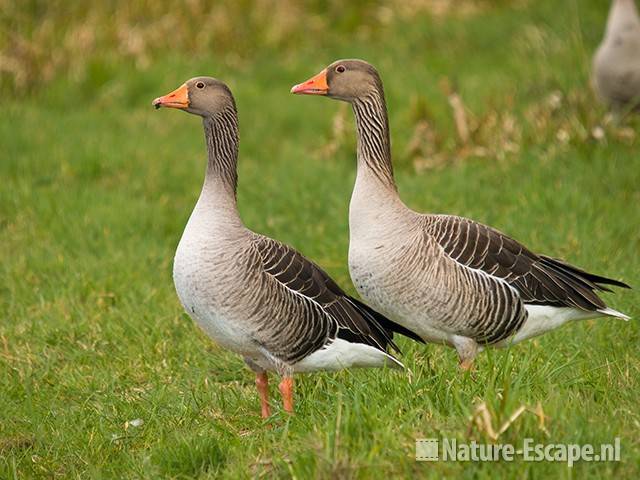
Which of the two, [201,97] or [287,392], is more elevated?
[201,97]

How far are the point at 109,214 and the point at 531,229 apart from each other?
3.73 meters

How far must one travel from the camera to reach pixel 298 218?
30.8 feet

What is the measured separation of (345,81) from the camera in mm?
6059

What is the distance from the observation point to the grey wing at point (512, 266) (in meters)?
5.86

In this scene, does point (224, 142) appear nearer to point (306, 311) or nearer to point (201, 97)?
point (201, 97)

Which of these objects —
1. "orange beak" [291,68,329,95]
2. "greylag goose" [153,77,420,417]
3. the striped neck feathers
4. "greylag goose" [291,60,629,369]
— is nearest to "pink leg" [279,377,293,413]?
"greylag goose" [153,77,420,417]

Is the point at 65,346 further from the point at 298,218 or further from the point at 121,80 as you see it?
the point at 121,80

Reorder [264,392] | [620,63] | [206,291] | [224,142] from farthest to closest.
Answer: [620,63] → [224,142] → [264,392] → [206,291]

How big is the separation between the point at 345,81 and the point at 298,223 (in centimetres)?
336

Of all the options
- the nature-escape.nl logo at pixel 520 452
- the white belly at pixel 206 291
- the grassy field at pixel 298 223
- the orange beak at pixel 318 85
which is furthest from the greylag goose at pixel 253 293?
the nature-escape.nl logo at pixel 520 452

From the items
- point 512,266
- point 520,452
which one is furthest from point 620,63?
point 520,452

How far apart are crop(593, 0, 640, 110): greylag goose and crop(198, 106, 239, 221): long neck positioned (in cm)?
616

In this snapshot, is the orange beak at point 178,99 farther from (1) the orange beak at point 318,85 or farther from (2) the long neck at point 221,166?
(1) the orange beak at point 318,85

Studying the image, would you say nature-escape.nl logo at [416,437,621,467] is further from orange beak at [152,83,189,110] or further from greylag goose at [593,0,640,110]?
greylag goose at [593,0,640,110]
